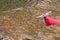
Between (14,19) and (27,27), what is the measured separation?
33.6 inches

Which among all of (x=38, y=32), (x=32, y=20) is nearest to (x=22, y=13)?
(x=32, y=20)

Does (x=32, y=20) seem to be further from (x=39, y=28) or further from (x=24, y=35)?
(x=24, y=35)

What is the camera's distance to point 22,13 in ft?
43.8

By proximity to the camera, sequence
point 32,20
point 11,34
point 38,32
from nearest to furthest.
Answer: point 11,34 → point 38,32 → point 32,20

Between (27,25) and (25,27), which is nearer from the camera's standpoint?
(25,27)

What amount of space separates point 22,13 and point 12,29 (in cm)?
199

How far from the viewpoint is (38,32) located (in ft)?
39.1

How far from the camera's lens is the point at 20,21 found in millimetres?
12602

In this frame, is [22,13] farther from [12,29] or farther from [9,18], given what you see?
[12,29]

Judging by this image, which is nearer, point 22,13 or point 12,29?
point 12,29

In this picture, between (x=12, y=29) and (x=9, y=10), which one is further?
(x=9, y=10)

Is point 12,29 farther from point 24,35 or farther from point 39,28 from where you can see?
point 39,28

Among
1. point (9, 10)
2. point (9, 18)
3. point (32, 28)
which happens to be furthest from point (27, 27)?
point (9, 10)

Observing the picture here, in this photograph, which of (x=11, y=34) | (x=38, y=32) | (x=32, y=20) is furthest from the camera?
(x=32, y=20)
